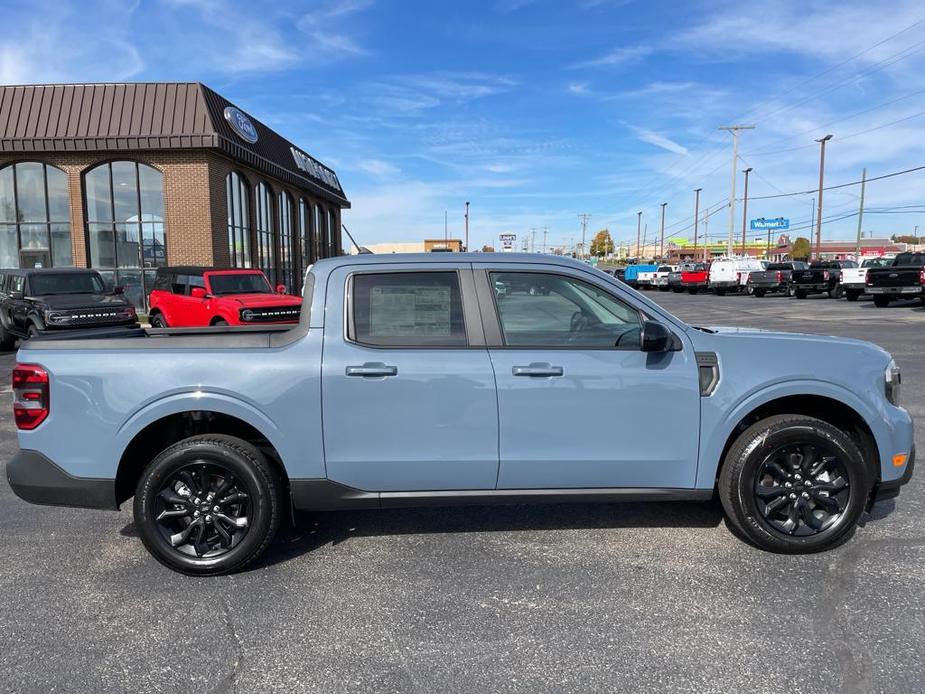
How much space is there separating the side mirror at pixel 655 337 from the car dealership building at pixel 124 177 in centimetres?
1892

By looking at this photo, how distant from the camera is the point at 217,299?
40.8ft

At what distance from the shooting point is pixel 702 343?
3.80 meters

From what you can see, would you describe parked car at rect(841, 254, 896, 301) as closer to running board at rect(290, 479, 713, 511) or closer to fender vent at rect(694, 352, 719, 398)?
fender vent at rect(694, 352, 719, 398)

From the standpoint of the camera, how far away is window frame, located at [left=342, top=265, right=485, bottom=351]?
3.71 metres

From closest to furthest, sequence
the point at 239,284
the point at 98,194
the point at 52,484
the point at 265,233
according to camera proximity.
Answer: the point at 52,484 < the point at 239,284 < the point at 98,194 < the point at 265,233

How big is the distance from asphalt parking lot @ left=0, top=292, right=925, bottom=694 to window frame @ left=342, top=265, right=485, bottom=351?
1.29 m

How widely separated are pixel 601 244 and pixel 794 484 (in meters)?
157

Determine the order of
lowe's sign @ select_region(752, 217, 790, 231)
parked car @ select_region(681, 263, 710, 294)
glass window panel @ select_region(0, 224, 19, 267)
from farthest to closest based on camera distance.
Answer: lowe's sign @ select_region(752, 217, 790, 231) < parked car @ select_region(681, 263, 710, 294) < glass window panel @ select_region(0, 224, 19, 267)

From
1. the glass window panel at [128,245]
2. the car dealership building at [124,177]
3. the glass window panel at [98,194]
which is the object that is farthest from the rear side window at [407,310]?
the glass window panel at [98,194]

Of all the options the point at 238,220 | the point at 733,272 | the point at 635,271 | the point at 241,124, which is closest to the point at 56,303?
the point at 238,220

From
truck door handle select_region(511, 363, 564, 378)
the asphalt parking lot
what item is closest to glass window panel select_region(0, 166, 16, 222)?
the asphalt parking lot

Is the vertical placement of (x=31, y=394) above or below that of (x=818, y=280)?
below

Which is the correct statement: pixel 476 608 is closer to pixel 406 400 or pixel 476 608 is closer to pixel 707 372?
pixel 406 400

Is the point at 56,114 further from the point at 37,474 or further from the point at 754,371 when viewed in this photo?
the point at 754,371
